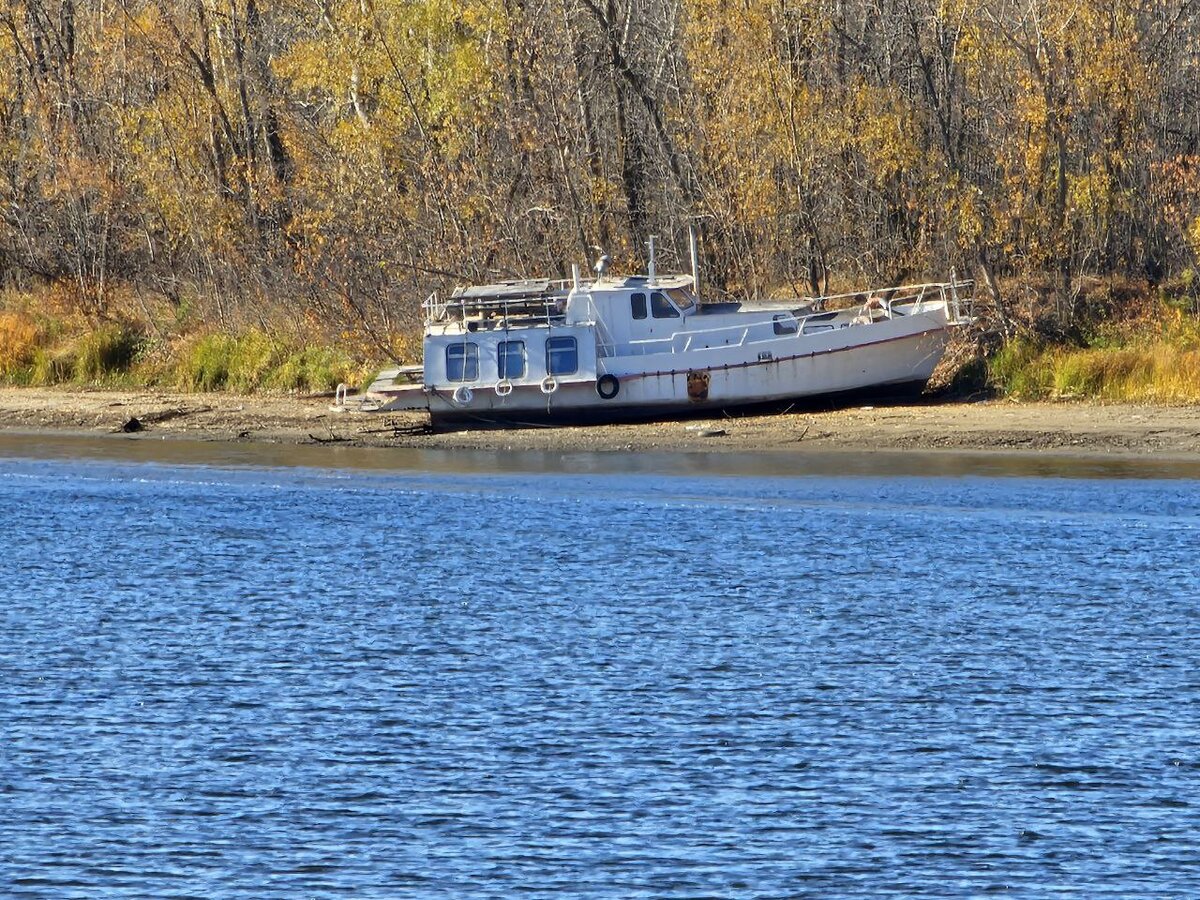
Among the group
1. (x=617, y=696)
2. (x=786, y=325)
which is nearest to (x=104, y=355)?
(x=786, y=325)

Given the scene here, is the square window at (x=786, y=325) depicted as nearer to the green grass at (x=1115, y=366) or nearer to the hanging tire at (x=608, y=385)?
the hanging tire at (x=608, y=385)

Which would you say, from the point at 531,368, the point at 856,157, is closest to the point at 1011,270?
the point at 856,157

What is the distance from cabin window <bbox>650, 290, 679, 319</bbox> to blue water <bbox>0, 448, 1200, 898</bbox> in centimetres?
521

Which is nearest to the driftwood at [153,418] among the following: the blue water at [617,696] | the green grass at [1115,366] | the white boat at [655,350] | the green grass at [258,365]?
the green grass at [258,365]

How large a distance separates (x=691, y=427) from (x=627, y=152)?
7806 millimetres

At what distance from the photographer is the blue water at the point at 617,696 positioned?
12219 mm

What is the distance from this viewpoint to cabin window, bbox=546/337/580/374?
104 feet

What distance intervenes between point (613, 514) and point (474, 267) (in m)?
11.4

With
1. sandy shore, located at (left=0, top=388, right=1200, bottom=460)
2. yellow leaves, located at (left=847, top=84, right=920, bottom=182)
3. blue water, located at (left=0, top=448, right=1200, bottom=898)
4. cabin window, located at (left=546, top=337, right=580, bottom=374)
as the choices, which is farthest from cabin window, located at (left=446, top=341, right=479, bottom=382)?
yellow leaves, located at (left=847, top=84, right=920, bottom=182)

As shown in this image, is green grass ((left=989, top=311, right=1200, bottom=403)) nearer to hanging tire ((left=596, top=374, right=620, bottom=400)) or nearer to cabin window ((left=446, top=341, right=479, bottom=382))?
hanging tire ((left=596, top=374, right=620, bottom=400))

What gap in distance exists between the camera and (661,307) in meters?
31.9

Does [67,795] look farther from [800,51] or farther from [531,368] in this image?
[800,51]

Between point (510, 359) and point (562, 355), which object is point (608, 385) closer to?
point (562, 355)

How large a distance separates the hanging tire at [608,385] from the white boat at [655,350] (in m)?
0.02
